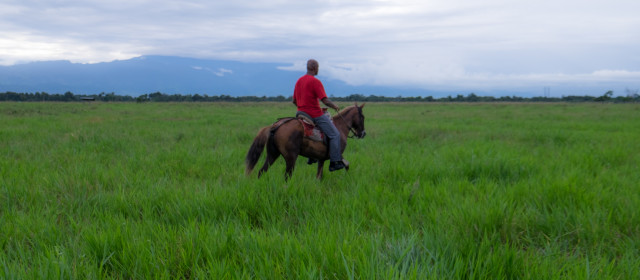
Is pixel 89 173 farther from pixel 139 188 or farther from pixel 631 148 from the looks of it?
pixel 631 148

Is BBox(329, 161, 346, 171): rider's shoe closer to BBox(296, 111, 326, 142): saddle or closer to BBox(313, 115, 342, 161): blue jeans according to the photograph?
BBox(313, 115, 342, 161): blue jeans

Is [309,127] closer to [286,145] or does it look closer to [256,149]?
[286,145]

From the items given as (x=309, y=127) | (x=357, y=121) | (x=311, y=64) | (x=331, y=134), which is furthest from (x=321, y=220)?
(x=357, y=121)

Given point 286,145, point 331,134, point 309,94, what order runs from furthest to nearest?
point 331,134 < point 309,94 < point 286,145

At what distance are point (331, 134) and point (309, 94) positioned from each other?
763 mm

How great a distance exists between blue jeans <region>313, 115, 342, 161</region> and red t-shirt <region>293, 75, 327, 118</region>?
11 cm

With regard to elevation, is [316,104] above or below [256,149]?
above

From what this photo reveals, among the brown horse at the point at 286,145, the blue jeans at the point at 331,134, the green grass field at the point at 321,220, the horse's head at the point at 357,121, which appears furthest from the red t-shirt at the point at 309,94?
the green grass field at the point at 321,220

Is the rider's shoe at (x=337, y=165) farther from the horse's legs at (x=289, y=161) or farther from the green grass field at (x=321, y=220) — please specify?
the horse's legs at (x=289, y=161)

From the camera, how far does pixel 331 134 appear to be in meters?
5.50

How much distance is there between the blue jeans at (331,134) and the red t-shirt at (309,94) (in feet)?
0.36

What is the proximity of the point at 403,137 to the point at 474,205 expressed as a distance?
7384 mm

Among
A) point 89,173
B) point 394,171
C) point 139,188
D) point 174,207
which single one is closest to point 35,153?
point 89,173

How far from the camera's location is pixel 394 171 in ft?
18.0
